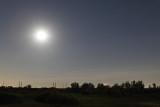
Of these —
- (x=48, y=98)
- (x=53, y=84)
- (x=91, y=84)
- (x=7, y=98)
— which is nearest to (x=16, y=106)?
(x=7, y=98)

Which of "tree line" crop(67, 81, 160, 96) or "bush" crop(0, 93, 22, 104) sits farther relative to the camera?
"tree line" crop(67, 81, 160, 96)

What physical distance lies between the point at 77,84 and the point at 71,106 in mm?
84857

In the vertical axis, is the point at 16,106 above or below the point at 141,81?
below

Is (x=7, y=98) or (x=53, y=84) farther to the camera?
(x=53, y=84)

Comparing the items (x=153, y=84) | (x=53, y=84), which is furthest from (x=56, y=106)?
(x=153, y=84)

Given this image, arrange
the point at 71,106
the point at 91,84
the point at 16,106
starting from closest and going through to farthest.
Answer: the point at 16,106
the point at 71,106
the point at 91,84

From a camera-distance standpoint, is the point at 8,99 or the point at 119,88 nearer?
the point at 8,99

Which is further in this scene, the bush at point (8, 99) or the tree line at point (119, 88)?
the tree line at point (119, 88)

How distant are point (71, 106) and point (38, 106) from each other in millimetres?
5710

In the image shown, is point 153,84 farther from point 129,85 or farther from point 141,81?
point 129,85

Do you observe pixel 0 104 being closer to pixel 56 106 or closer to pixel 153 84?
pixel 56 106

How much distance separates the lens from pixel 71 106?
3391 cm

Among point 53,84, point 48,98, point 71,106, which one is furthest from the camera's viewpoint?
point 53,84

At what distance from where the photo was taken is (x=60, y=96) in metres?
36.5
